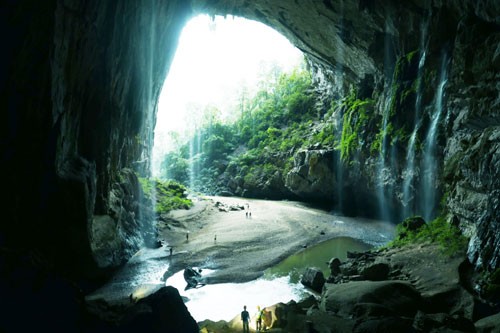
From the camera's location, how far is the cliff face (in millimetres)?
11695

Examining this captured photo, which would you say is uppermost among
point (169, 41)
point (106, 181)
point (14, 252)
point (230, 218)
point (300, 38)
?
point (300, 38)

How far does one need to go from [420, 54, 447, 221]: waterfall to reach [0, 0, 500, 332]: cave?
566 millimetres

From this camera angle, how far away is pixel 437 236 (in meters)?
16.0

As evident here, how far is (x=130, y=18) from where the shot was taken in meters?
19.3

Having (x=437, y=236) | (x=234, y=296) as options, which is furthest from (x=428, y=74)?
(x=234, y=296)

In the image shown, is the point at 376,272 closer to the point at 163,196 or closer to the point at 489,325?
the point at 489,325

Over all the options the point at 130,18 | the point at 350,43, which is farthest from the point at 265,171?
the point at 130,18

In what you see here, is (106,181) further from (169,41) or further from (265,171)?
(265,171)

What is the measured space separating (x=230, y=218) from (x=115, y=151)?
14.3 metres

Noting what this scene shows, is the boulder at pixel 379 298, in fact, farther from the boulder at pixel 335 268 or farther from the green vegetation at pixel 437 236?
the boulder at pixel 335 268

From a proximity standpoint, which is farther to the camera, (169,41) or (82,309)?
(169,41)

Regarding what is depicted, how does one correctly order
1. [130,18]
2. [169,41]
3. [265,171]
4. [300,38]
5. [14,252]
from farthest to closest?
1. [265,171]
2. [300,38]
3. [169,41]
4. [130,18]
5. [14,252]

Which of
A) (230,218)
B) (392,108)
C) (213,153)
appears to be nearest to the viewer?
(392,108)

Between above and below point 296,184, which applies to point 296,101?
above
